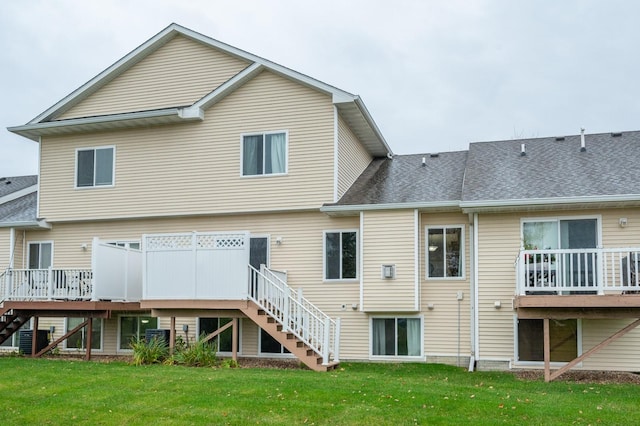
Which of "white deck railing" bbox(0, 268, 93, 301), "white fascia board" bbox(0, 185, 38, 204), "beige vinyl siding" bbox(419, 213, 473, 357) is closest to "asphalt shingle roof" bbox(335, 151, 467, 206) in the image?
"beige vinyl siding" bbox(419, 213, 473, 357)

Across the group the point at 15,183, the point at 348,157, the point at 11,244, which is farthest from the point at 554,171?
the point at 15,183

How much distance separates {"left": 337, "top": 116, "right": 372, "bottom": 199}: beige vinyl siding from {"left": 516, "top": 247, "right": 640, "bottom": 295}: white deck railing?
5.30 metres

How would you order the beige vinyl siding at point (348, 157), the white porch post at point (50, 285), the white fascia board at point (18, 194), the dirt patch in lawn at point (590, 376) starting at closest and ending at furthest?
the dirt patch in lawn at point (590, 376)
the white porch post at point (50, 285)
the beige vinyl siding at point (348, 157)
the white fascia board at point (18, 194)

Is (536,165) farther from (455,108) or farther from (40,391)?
(455,108)

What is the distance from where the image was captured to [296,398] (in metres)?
10.9

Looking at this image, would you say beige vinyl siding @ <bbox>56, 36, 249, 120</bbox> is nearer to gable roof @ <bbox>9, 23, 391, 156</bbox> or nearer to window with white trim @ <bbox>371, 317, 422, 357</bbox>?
gable roof @ <bbox>9, 23, 391, 156</bbox>

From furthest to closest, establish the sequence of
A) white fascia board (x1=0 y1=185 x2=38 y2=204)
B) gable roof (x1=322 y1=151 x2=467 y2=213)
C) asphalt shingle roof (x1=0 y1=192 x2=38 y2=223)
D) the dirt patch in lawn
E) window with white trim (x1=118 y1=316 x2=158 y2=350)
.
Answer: white fascia board (x1=0 y1=185 x2=38 y2=204) < asphalt shingle roof (x1=0 y1=192 x2=38 y2=223) < window with white trim (x1=118 y1=316 x2=158 y2=350) < gable roof (x1=322 y1=151 x2=467 y2=213) < the dirt patch in lawn

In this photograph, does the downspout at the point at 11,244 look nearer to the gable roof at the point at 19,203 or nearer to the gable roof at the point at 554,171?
the gable roof at the point at 19,203

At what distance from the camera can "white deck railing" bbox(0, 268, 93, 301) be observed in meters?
17.0

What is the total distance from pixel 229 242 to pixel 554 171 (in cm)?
788

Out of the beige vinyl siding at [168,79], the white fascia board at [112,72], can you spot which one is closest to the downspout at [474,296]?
the beige vinyl siding at [168,79]

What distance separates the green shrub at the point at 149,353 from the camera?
15.6 metres

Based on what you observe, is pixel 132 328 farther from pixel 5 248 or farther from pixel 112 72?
pixel 112 72

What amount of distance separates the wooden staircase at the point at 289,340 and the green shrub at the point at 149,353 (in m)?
2.38
